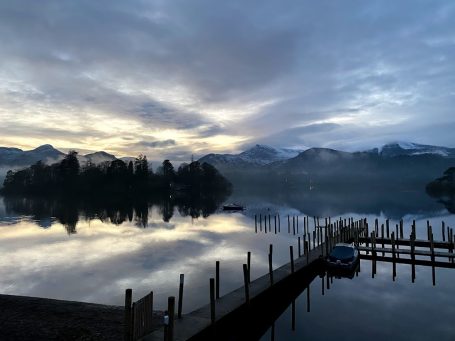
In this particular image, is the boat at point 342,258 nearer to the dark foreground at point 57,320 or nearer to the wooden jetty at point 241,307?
the wooden jetty at point 241,307

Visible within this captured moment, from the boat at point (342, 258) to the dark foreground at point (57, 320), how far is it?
70.3ft

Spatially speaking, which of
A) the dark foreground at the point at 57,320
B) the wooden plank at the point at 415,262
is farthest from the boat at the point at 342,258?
the dark foreground at the point at 57,320

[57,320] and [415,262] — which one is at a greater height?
[57,320]

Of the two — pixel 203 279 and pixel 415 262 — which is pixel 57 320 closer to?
pixel 203 279

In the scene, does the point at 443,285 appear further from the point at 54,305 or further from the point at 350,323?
the point at 54,305

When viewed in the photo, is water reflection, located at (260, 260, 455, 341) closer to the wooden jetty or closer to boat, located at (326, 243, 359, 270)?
the wooden jetty

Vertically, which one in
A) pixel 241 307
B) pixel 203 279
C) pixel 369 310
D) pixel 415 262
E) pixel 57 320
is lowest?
pixel 369 310

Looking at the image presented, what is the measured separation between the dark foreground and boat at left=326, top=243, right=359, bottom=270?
21419 mm

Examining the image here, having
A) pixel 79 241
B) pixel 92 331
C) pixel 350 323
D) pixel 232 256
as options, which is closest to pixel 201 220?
pixel 79 241

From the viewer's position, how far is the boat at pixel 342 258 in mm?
35781

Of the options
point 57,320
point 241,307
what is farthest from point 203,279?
point 57,320

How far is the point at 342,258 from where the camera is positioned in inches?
1422

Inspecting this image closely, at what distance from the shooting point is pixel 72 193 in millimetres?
182875

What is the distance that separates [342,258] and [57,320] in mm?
26647
